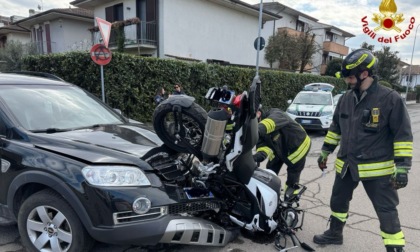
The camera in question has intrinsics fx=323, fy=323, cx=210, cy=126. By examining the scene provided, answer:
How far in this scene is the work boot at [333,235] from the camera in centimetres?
342

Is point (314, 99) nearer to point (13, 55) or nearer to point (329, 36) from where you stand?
point (13, 55)

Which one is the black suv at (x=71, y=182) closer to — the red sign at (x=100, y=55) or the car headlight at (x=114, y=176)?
the car headlight at (x=114, y=176)

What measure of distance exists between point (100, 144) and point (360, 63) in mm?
2497

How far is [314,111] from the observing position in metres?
11.1

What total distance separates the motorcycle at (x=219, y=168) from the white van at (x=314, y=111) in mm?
8259

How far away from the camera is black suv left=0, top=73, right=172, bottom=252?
96.4 inches

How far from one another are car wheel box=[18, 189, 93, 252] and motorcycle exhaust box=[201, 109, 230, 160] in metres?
1.19

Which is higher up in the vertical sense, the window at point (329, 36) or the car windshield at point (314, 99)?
the window at point (329, 36)

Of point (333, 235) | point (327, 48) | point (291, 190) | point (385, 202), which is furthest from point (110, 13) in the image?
point (327, 48)

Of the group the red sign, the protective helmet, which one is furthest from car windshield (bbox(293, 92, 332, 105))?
the protective helmet

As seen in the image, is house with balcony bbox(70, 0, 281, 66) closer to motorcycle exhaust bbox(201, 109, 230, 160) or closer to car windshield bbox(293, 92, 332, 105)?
car windshield bbox(293, 92, 332, 105)

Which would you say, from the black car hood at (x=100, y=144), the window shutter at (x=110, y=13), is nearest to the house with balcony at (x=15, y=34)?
the window shutter at (x=110, y=13)

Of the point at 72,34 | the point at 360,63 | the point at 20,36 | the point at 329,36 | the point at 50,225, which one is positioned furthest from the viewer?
the point at 329,36

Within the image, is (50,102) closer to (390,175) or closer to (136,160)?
(136,160)
